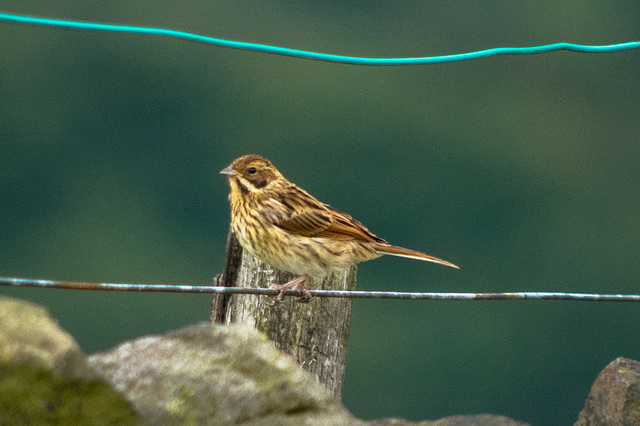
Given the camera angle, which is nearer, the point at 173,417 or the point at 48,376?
→ the point at 48,376

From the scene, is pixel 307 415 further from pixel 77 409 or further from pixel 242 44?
pixel 242 44

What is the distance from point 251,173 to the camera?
3445 millimetres

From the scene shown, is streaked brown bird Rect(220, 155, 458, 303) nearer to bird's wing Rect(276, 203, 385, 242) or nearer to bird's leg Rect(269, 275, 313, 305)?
bird's wing Rect(276, 203, 385, 242)

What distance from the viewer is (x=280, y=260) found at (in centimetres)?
315

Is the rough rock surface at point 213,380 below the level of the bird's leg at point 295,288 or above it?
below

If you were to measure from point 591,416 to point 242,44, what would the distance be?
75.7 inches

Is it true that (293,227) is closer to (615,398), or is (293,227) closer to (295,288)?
(295,288)

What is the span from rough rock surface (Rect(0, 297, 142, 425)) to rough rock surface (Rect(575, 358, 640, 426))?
5.95 ft

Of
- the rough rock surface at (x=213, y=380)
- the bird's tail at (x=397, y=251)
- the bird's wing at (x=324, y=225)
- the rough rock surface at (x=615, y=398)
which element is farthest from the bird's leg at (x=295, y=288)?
the rough rock surface at (x=615, y=398)

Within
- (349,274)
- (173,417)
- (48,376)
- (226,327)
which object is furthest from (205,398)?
(349,274)

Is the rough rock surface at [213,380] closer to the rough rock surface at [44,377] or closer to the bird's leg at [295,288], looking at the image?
the rough rock surface at [44,377]

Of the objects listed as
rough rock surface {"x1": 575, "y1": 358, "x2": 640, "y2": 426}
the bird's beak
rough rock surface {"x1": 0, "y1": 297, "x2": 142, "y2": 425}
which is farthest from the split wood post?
rough rock surface {"x1": 0, "y1": 297, "x2": 142, "y2": 425}

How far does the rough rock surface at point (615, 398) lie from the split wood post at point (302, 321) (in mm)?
944

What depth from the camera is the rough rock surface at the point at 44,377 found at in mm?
1681
